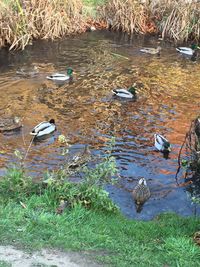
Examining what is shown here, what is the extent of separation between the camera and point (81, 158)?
8539mm

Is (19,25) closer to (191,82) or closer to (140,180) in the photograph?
(191,82)

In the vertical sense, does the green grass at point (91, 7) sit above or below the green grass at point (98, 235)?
above

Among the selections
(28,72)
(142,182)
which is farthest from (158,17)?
(142,182)

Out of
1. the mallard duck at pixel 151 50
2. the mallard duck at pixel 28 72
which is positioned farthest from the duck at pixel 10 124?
the mallard duck at pixel 151 50

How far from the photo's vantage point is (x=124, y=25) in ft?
65.0

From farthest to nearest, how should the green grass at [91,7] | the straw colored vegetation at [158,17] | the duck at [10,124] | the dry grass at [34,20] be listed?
1. the green grass at [91,7]
2. the straw colored vegetation at [158,17]
3. the dry grass at [34,20]
4. the duck at [10,124]

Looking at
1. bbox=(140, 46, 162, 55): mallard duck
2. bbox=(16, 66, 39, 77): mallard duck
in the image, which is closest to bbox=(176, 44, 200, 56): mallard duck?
bbox=(140, 46, 162, 55): mallard duck

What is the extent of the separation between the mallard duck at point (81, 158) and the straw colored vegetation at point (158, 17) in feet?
36.3

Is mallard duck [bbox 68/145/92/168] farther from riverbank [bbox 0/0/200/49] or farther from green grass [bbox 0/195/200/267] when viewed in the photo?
riverbank [bbox 0/0/200/49]

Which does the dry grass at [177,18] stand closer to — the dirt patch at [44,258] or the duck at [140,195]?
the duck at [140,195]

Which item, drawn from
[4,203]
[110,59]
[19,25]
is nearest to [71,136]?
[4,203]

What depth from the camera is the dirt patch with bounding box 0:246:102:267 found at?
4773 mm

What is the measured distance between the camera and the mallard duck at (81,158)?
26.0ft

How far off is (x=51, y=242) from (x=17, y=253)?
0.45 meters
